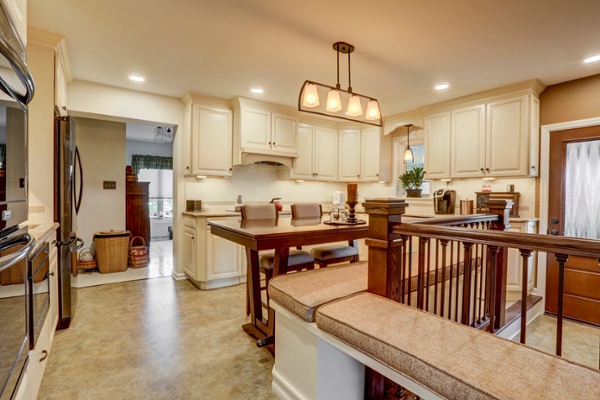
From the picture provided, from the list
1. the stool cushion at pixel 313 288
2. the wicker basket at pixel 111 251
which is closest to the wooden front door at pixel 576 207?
the stool cushion at pixel 313 288

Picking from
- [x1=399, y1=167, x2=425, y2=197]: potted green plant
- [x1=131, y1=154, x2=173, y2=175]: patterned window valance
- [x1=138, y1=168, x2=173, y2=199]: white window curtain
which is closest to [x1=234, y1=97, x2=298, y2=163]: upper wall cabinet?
[x1=399, y1=167, x2=425, y2=197]: potted green plant

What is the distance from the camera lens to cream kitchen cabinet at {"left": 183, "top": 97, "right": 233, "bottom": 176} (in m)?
3.91

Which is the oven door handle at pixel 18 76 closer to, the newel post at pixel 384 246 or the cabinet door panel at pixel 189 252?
the newel post at pixel 384 246

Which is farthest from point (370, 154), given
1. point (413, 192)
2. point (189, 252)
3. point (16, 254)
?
point (16, 254)

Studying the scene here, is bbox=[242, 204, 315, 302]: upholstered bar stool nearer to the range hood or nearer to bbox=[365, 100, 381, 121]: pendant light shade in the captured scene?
the range hood

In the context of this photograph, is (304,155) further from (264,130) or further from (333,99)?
(333,99)

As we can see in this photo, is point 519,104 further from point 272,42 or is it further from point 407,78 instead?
point 272,42

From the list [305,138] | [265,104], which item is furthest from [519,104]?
[265,104]

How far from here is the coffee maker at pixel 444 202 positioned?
4090 mm

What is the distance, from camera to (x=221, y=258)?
12.5 feet

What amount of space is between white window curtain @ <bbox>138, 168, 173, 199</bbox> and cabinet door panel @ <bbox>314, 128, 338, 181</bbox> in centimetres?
474

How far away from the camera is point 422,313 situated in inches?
54.2

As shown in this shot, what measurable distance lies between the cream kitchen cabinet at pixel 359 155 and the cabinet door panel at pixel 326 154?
110 mm

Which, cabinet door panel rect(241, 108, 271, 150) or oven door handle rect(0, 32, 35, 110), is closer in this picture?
oven door handle rect(0, 32, 35, 110)
